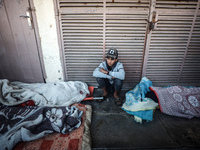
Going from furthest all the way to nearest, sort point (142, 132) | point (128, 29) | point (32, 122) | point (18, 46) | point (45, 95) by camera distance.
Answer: point (18, 46) < point (128, 29) < point (45, 95) < point (142, 132) < point (32, 122)

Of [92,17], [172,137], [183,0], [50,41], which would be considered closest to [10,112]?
[50,41]

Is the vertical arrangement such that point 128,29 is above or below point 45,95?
above

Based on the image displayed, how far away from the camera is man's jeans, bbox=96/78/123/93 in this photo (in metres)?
2.61

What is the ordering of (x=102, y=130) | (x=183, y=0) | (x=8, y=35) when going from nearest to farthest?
(x=102, y=130) < (x=183, y=0) < (x=8, y=35)

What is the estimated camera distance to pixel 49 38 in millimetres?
→ 2770

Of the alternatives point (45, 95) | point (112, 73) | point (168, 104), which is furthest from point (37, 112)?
point (168, 104)

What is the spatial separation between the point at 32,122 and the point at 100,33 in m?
2.33

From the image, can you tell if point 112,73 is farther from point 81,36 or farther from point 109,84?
point 81,36

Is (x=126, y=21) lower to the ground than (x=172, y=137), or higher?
higher

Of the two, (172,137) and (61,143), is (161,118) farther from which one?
(61,143)

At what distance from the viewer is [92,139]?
1.79m

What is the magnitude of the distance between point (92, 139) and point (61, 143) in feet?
1.57

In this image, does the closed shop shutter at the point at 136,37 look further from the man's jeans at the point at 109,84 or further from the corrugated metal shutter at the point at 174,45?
the man's jeans at the point at 109,84

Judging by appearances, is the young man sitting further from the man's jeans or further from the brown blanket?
the brown blanket
